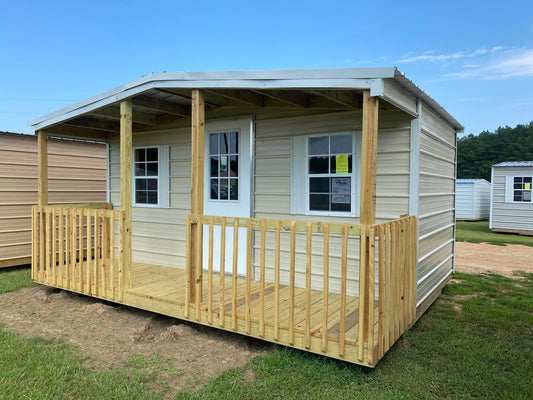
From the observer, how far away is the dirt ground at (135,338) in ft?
10.1

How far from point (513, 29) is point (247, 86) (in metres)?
21.1

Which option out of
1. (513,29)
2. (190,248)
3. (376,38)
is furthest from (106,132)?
(513,29)

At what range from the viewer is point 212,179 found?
17.8 ft

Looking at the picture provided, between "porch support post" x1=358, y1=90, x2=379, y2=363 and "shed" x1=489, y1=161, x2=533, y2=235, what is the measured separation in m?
12.3

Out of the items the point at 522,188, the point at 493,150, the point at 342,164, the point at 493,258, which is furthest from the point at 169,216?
the point at 493,150

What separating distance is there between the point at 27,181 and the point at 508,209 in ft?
46.2

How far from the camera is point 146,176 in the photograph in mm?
6172

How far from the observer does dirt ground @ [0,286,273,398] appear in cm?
307

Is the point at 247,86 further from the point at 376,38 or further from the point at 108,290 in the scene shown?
the point at 376,38

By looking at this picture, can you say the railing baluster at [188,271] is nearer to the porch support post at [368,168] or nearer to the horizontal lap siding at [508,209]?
the porch support post at [368,168]

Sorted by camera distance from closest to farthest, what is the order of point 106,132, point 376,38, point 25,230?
point 106,132 < point 25,230 < point 376,38

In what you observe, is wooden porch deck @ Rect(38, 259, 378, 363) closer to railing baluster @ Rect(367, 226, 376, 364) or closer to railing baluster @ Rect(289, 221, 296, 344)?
railing baluster @ Rect(289, 221, 296, 344)

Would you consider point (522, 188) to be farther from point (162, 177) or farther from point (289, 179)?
point (162, 177)

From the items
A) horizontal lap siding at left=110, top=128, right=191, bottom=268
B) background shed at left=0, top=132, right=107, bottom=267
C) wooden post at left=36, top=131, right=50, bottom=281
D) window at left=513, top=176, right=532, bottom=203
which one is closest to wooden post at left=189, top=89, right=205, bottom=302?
horizontal lap siding at left=110, top=128, right=191, bottom=268
